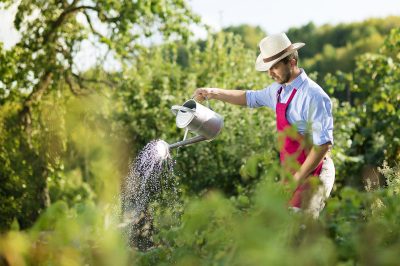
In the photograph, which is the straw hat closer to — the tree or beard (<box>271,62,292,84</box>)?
beard (<box>271,62,292,84</box>)

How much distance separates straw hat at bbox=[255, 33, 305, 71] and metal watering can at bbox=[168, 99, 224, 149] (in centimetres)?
46

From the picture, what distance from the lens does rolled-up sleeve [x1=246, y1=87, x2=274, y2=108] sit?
3904 mm

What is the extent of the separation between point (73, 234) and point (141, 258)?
0.43 metres

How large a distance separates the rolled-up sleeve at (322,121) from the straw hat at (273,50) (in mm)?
346

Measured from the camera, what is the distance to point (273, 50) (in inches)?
146

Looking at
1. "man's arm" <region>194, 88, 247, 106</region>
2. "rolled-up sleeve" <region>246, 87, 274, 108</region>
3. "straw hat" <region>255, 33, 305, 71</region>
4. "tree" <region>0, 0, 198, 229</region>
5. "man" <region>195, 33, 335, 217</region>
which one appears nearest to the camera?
"man" <region>195, 33, 335, 217</region>

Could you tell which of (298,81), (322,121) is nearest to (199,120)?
(298,81)

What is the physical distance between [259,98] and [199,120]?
1.15 feet

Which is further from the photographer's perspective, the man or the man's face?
the man's face

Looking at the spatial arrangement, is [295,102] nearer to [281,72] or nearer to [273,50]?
[281,72]

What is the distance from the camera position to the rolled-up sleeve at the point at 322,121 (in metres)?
3.27

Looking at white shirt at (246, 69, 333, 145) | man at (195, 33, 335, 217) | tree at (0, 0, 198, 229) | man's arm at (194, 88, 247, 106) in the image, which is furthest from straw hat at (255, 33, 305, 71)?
tree at (0, 0, 198, 229)

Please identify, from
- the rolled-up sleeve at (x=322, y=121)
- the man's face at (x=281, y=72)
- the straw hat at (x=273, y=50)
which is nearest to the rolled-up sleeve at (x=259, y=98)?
the straw hat at (x=273, y=50)

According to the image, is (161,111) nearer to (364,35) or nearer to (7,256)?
(7,256)
